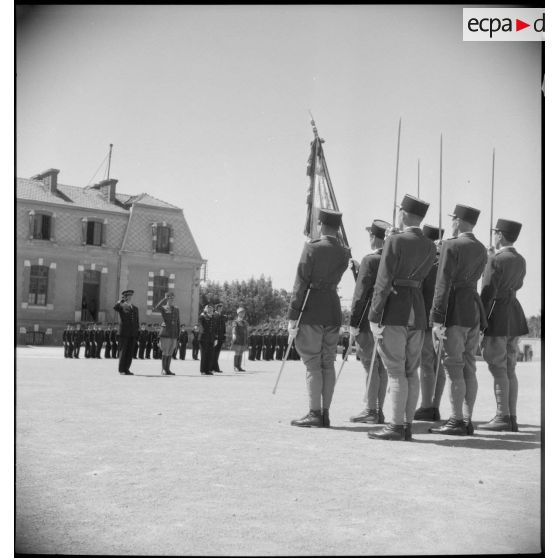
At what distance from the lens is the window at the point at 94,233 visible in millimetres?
23675

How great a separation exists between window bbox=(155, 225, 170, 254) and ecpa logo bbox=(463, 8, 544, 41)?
14.6m

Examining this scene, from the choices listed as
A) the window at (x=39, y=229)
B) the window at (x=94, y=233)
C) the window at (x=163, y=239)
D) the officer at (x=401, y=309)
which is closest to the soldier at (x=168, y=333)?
the window at (x=39, y=229)

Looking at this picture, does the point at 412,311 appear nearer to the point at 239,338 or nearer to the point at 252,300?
the point at 239,338

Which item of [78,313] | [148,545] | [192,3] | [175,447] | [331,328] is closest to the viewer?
[148,545]

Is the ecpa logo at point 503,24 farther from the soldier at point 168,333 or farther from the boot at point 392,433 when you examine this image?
the soldier at point 168,333

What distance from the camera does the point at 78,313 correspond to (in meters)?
26.7

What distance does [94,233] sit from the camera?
2445 cm

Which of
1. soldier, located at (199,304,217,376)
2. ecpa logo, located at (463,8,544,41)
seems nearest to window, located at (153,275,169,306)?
soldier, located at (199,304,217,376)

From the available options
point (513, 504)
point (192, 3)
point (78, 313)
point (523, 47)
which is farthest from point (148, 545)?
point (78, 313)

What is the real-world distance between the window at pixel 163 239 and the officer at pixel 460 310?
41.2 ft

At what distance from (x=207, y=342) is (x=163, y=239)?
23.0ft

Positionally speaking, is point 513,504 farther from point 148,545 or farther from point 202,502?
point 148,545

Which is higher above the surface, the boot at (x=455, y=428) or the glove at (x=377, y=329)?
the glove at (x=377, y=329)
